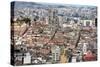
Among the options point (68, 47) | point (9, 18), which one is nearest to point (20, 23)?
point (9, 18)

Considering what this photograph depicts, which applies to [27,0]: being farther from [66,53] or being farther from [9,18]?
[66,53]

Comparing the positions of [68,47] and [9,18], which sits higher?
[9,18]

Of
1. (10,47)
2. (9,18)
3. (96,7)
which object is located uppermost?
(96,7)

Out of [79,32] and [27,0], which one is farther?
[79,32]

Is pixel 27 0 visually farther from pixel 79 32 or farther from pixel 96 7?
pixel 96 7
